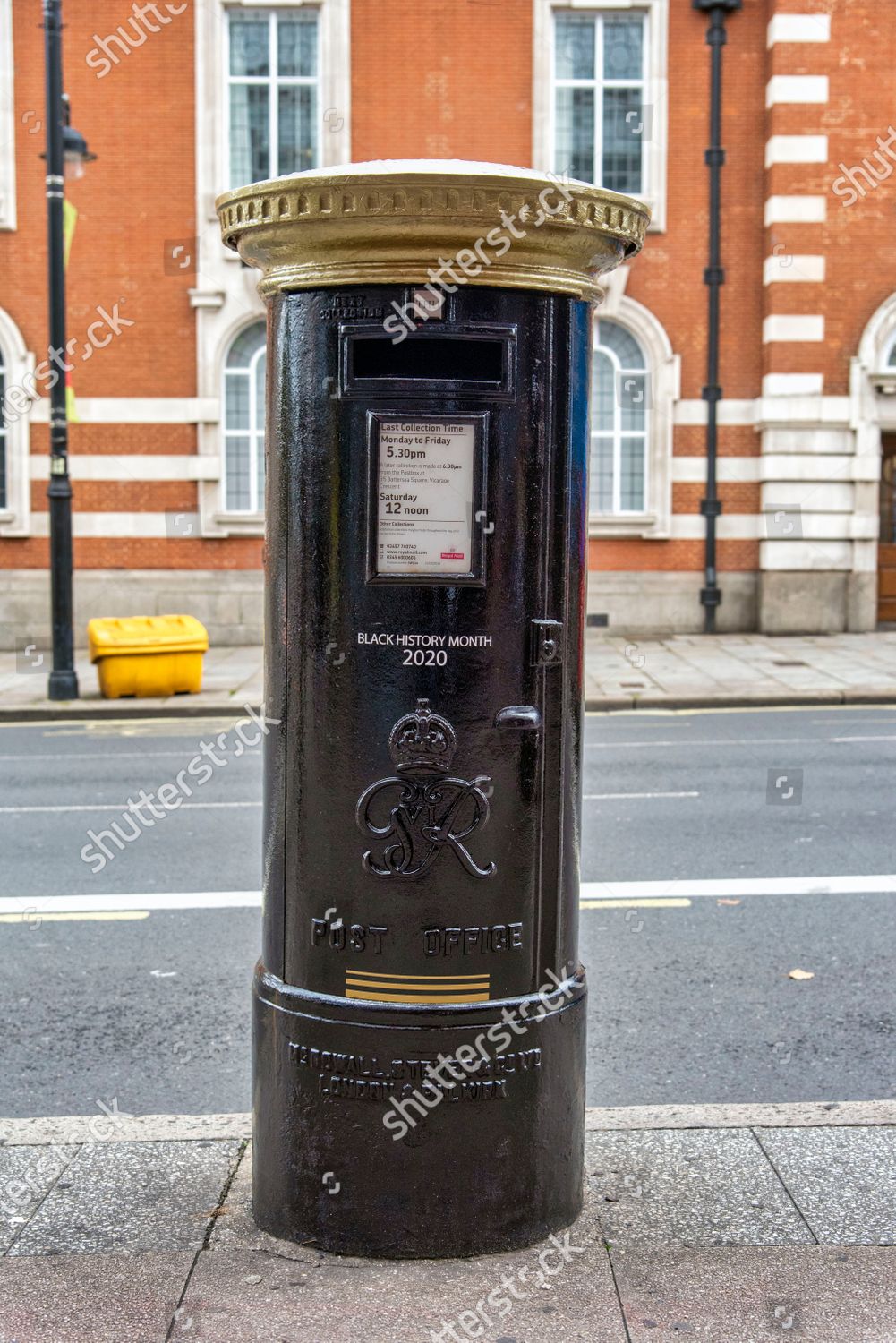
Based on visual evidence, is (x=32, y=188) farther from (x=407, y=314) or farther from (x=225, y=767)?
(x=407, y=314)

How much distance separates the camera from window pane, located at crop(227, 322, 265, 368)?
2141cm

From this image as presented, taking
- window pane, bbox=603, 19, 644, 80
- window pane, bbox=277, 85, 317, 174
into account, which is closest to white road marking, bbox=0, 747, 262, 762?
window pane, bbox=277, 85, 317, 174

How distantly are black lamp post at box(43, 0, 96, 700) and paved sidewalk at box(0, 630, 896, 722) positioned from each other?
0.71m

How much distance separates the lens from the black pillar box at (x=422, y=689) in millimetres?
3346

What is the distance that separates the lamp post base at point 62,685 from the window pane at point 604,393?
9079 mm

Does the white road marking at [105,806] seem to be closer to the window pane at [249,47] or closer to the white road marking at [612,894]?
the white road marking at [612,894]

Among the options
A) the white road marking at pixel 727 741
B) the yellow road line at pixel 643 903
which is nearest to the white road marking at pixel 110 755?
the white road marking at pixel 727 741

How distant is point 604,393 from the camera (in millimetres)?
21625

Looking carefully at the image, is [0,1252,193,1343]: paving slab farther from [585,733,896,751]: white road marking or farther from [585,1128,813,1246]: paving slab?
[585,733,896,751]: white road marking

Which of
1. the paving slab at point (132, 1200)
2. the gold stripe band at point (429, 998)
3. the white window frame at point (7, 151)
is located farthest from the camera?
the white window frame at point (7, 151)

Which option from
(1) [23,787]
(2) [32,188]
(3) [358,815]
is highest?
(2) [32,188]

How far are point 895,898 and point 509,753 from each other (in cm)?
435

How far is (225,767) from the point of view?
11.6 m

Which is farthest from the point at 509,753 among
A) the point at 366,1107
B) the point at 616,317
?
the point at 616,317
